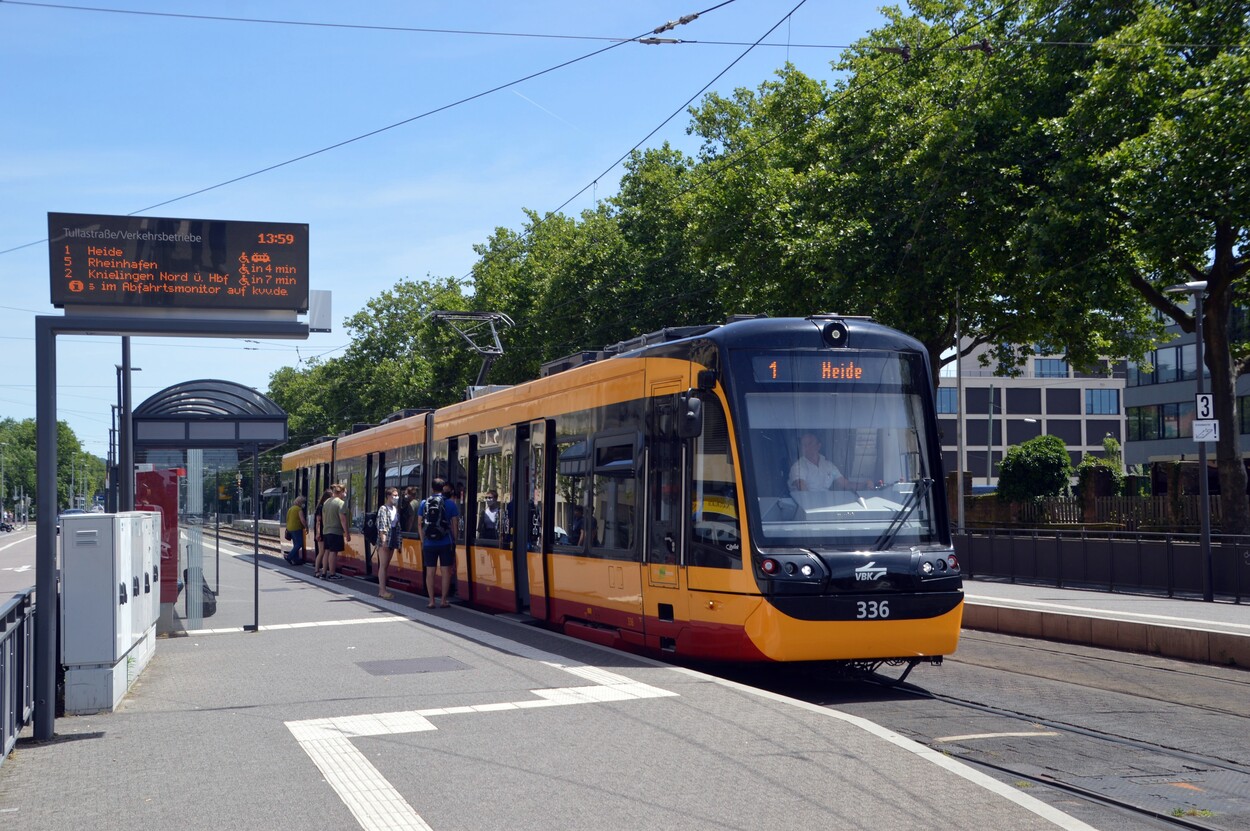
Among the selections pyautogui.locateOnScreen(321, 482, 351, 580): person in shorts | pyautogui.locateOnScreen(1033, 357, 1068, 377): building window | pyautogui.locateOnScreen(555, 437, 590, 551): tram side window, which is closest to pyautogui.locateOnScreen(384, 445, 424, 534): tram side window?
pyautogui.locateOnScreen(321, 482, 351, 580): person in shorts

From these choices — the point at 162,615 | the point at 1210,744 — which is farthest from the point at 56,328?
the point at 1210,744

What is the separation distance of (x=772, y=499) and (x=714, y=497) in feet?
1.87

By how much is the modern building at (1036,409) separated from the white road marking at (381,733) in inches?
3502

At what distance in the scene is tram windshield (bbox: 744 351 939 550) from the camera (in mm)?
10898

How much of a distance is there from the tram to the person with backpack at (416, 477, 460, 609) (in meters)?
4.52

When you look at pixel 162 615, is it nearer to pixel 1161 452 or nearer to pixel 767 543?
pixel 767 543

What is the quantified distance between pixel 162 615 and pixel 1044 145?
20.2m

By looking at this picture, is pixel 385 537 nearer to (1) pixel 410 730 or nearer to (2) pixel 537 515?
(2) pixel 537 515

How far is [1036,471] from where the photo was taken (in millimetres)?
42250

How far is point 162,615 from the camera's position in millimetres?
15039

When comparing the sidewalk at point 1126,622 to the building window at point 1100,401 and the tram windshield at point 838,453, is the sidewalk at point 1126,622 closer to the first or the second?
the tram windshield at point 838,453

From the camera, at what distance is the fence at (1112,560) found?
2052 centimetres

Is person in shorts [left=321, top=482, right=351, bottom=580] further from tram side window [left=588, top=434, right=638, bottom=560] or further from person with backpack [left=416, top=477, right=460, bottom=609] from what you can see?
tram side window [left=588, top=434, right=638, bottom=560]

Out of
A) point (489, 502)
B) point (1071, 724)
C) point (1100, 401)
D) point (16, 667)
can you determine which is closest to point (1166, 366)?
point (1100, 401)
